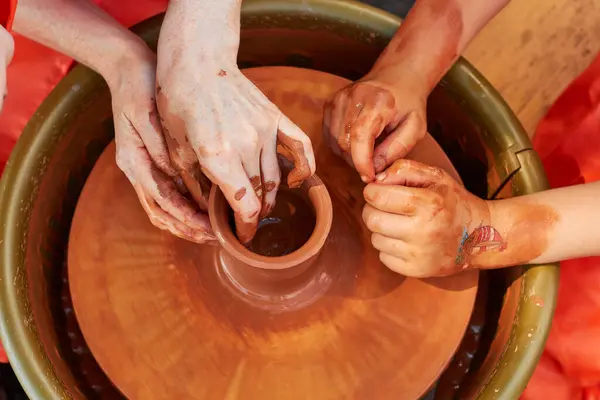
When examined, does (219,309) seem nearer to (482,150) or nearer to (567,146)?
(482,150)

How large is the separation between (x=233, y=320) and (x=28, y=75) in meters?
0.78

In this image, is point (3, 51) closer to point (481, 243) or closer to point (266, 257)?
point (266, 257)

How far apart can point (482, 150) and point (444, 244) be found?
0.37 metres

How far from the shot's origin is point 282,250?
1.09 meters

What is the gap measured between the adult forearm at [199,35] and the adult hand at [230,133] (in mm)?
11

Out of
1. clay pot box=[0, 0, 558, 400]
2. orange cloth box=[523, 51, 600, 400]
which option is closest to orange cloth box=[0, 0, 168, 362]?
clay pot box=[0, 0, 558, 400]

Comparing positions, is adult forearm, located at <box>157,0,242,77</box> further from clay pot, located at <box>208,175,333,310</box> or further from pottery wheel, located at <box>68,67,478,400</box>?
pottery wheel, located at <box>68,67,478,400</box>

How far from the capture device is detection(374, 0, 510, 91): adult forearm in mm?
1131

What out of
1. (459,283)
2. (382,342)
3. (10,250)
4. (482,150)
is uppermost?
(482,150)

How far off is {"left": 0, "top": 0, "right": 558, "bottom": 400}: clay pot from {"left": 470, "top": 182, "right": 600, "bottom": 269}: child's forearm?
0.06m

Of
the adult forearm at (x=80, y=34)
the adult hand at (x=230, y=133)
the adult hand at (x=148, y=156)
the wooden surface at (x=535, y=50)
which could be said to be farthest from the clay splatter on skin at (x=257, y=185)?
the wooden surface at (x=535, y=50)

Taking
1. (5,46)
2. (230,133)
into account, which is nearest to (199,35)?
(230,133)

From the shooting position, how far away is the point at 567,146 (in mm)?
1299

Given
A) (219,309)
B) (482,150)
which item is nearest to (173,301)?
(219,309)
